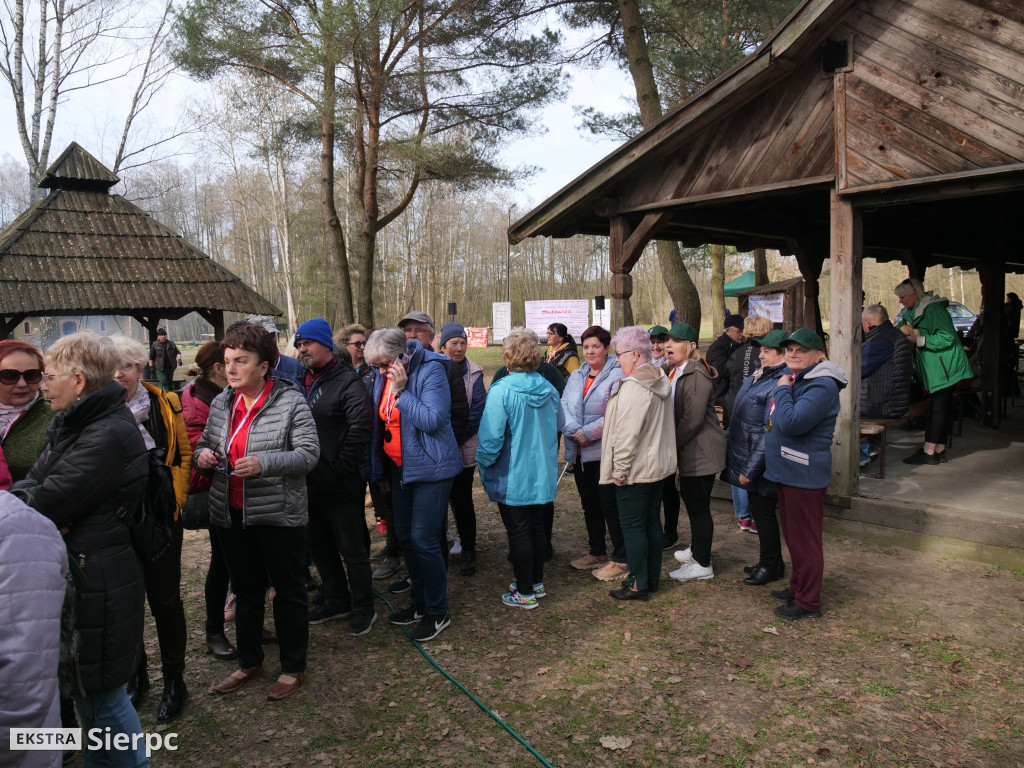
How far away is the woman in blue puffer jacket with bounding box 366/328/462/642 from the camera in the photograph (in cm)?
396

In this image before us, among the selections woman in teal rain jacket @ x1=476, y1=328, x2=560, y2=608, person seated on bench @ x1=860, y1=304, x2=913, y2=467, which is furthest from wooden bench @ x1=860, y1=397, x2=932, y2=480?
woman in teal rain jacket @ x1=476, y1=328, x2=560, y2=608

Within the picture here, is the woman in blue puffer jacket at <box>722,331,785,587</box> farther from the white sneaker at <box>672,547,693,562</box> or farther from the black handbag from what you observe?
the black handbag

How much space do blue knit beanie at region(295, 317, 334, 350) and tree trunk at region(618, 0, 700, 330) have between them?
8244mm

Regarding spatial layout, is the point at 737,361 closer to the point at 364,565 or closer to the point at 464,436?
the point at 464,436

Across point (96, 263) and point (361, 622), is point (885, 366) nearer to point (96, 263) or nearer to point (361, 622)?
point (361, 622)

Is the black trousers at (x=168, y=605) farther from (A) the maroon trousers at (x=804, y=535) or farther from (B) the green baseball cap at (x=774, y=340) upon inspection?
(B) the green baseball cap at (x=774, y=340)

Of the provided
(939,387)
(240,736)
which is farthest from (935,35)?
(240,736)

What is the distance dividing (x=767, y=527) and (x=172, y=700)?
3.81 metres

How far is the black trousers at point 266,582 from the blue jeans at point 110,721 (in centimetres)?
92

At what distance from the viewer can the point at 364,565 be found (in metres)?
4.27

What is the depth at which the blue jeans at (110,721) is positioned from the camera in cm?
248

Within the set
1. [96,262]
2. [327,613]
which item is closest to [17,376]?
[327,613]

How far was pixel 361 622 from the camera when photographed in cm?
428

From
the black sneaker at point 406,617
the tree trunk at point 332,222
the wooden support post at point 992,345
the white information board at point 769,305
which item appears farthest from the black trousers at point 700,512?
the tree trunk at point 332,222
